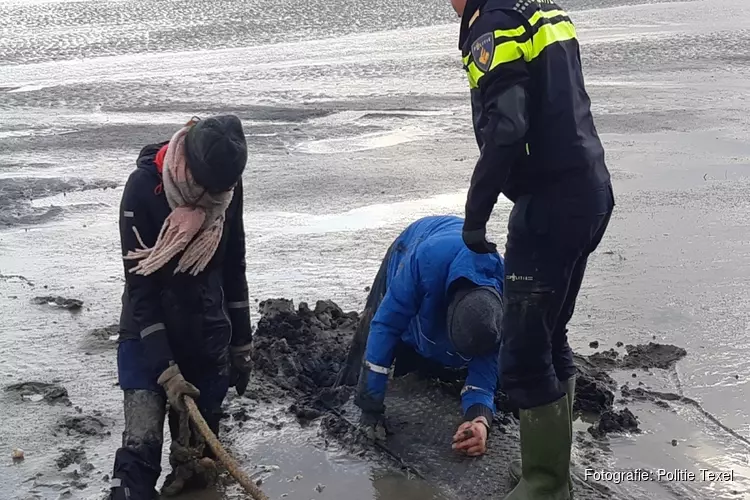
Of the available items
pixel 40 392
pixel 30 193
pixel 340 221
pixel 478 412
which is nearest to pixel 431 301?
pixel 478 412

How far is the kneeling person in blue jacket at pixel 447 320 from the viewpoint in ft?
13.3

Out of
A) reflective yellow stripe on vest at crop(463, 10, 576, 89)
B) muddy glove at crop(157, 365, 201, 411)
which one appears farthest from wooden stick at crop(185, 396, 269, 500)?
reflective yellow stripe on vest at crop(463, 10, 576, 89)

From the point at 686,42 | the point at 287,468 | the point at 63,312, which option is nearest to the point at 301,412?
the point at 287,468

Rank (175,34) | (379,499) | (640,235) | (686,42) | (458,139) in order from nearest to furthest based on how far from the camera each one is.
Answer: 1. (379,499)
2. (640,235)
3. (458,139)
4. (686,42)
5. (175,34)

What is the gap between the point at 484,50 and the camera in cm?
330

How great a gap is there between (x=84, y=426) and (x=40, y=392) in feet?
1.70

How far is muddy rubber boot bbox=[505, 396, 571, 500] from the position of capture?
12.2ft

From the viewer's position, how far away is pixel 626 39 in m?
18.0

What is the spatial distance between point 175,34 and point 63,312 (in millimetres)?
14515

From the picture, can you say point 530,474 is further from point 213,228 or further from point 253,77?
point 253,77

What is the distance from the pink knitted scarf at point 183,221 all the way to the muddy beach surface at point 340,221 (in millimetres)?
1032

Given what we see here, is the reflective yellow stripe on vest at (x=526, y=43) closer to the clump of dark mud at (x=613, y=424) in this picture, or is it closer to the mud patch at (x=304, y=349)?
the clump of dark mud at (x=613, y=424)

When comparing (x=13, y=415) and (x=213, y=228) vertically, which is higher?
(x=213, y=228)

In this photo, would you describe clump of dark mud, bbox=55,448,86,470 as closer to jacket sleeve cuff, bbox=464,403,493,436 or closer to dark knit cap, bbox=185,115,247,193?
dark knit cap, bbox=185,115,247,193
